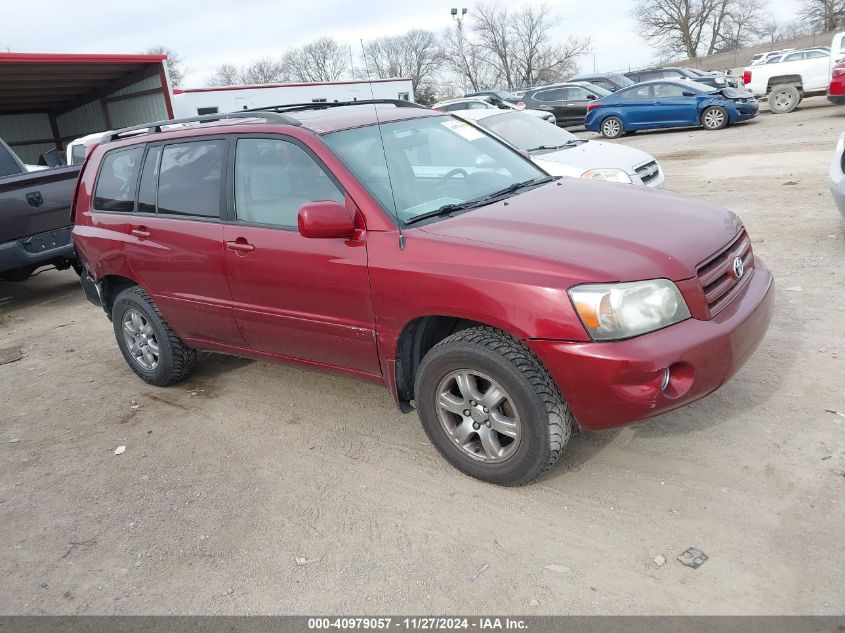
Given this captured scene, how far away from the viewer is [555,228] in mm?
3227

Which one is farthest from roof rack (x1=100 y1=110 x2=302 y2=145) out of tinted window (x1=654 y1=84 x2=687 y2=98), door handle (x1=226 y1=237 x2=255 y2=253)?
tinted window (x1=654 y1=84 x2=687 y2=98)

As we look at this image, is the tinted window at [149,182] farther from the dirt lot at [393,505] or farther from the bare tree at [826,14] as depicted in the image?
the bare tree at [826,14]

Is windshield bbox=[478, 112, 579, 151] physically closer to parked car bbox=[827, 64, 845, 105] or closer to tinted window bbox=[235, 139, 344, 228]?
tinted window bbox=[235, 139, 344, 228]


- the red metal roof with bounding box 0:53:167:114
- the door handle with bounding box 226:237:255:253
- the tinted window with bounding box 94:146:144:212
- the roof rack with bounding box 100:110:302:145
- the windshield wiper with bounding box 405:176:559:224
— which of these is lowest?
the door handle with bounding box 226:237:255:253

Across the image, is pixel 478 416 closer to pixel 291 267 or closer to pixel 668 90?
pixel 291 267

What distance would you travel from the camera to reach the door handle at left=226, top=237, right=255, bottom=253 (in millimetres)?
3902

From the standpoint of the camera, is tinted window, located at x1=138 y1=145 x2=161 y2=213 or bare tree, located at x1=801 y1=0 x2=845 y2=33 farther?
bare tree, located at x1=801 y1=0 x2=845 y2=33

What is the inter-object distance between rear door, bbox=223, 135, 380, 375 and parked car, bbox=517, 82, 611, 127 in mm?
18000

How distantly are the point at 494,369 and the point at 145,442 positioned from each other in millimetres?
2457

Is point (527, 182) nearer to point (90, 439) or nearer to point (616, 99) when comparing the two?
point (90, 439)

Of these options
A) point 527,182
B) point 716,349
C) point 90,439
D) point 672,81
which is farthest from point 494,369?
point 672,81

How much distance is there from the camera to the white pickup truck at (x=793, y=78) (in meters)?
17.3

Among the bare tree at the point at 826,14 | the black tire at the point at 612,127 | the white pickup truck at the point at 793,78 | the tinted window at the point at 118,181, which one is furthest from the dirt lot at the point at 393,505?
the bare tree at the point at 826,14

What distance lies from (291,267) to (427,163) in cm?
103
